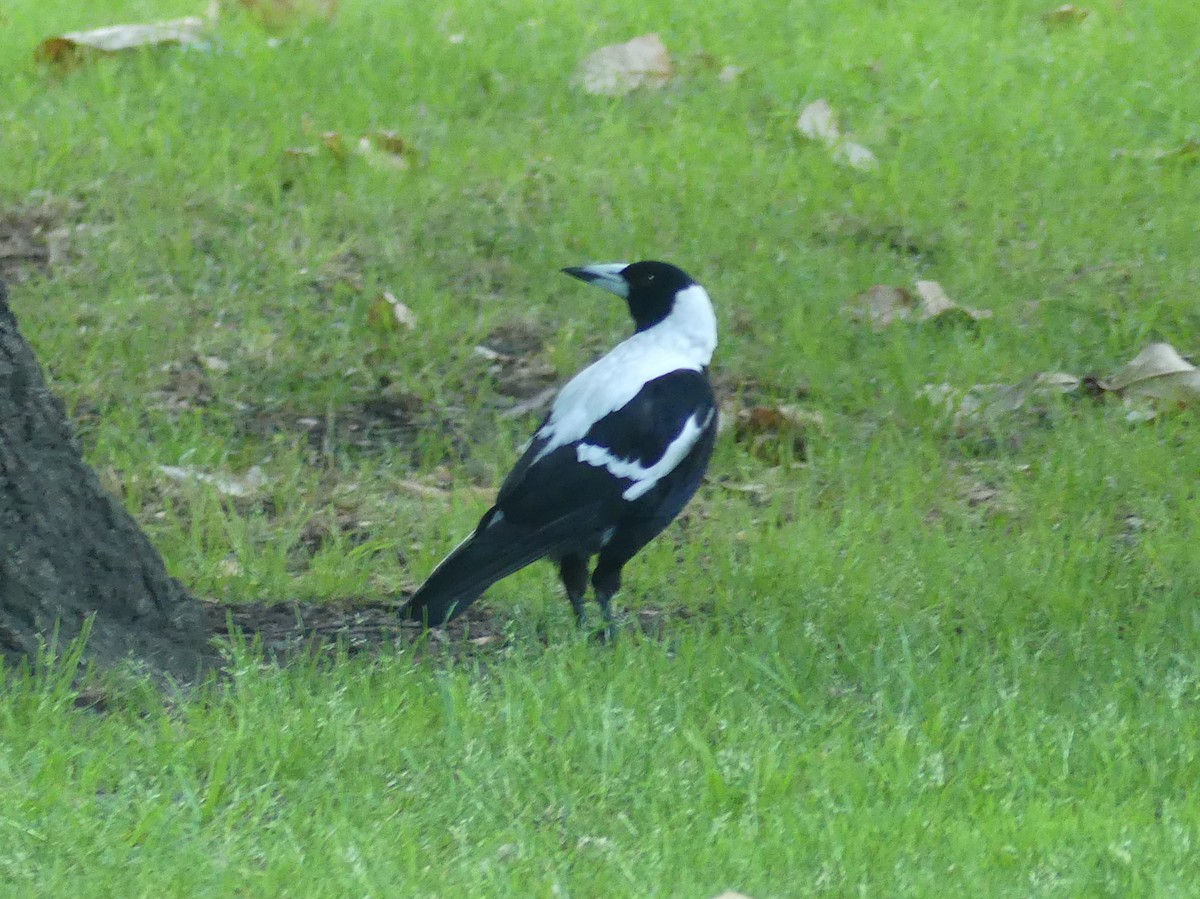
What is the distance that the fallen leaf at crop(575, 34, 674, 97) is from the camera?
20.9ft

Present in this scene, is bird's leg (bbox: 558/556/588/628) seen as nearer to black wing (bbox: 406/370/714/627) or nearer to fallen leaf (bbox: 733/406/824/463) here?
black wing (bbox: 406/370/714/627)

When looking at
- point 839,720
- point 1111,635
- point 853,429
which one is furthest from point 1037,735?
point 853,429

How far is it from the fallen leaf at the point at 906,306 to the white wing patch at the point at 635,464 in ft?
5.38

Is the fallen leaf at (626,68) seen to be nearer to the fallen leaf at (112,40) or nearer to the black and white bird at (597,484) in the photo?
the fallen leaf at (112,40)

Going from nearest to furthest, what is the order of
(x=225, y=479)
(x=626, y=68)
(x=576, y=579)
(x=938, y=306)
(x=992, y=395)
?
(x=576, y=579) → (x=225, y=479) → (x=992, y=395) → (x=938, y=306) → (x=626, y=68)

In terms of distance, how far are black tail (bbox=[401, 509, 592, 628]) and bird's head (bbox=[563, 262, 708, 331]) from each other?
72 centimetres

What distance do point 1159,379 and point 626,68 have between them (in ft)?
8.21

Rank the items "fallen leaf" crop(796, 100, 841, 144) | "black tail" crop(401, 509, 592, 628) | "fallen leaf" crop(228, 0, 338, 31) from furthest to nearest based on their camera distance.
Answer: "fallen leaf" crop(228, 0, 338, 31) < "fallen leaf" crop(796, 100, 841, 144) < "black tail" crop(401, 509, 592, 628)

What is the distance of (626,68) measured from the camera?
640 cm

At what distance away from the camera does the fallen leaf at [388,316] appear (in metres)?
5.12

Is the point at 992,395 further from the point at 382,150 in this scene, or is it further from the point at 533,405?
the point at 382,150

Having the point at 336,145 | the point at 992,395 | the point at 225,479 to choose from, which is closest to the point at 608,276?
the point at 225,479

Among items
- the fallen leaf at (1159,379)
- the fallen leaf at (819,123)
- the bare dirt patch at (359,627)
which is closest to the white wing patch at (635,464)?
the bare dirt patch at (359,627)

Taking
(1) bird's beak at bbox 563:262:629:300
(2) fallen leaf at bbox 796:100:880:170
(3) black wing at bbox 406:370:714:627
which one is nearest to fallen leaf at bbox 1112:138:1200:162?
(2) fallen leaf at bbox 796:100:880:170
